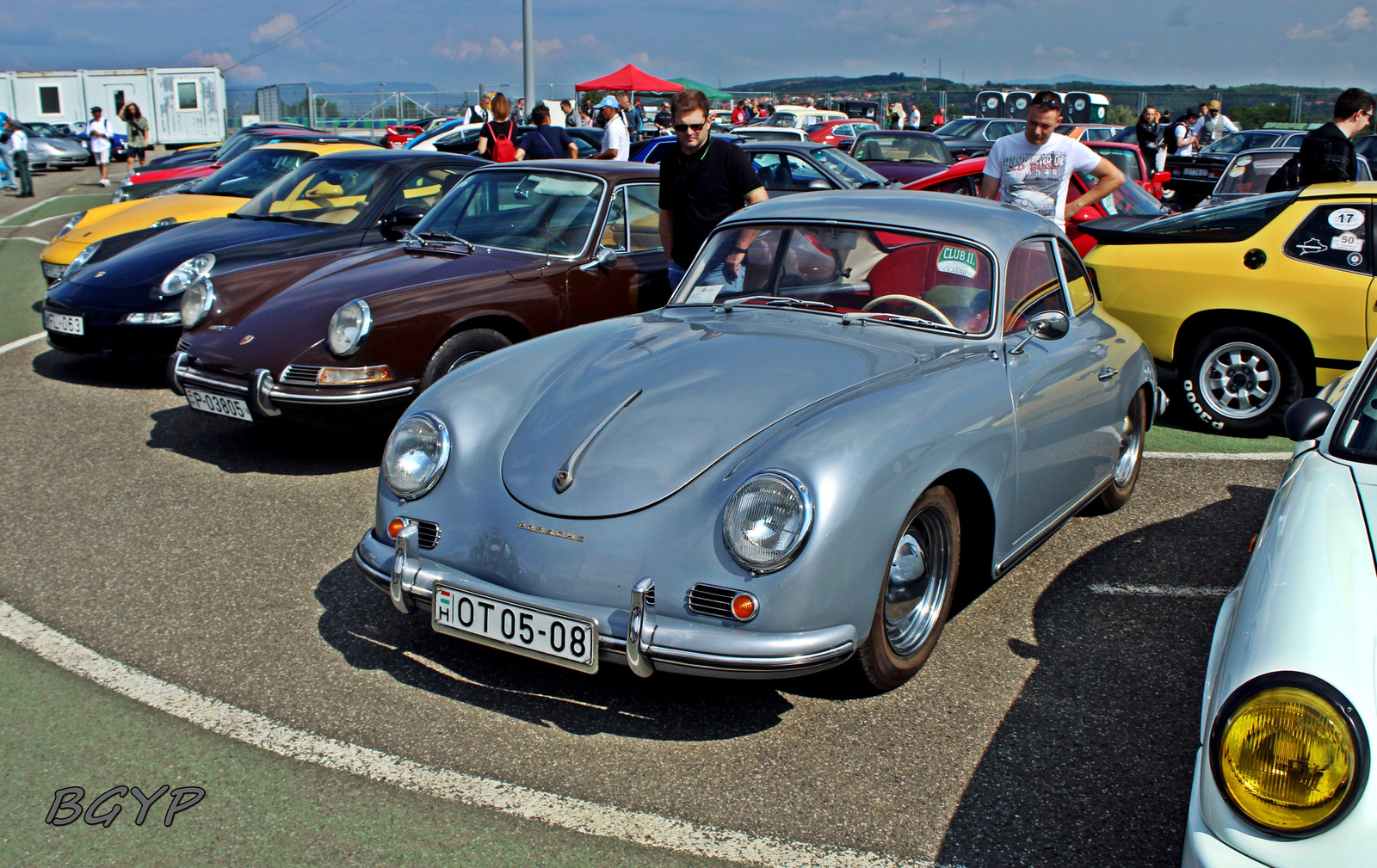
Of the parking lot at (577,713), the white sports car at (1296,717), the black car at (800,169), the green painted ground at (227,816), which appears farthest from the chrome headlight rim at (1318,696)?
the black car at (800,169)

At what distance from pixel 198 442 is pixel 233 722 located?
11.0ft

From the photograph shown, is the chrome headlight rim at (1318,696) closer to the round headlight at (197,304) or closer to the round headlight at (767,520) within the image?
the round headlight at (767,520)

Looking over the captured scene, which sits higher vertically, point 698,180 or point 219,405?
point 698,180

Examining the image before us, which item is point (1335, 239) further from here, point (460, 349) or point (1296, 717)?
point (1296, 717)

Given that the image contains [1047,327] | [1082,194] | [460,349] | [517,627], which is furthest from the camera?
[1082,194]

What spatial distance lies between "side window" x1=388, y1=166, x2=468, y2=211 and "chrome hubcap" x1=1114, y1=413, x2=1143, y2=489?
4.86 metres

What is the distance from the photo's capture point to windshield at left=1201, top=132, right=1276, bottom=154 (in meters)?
20.5

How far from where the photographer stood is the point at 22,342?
28.4 feet

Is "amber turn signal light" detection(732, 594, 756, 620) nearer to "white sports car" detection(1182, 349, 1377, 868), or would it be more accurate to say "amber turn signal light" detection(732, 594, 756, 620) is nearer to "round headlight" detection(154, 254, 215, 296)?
"white sports car" detection(1182, 349, 1377, 868)

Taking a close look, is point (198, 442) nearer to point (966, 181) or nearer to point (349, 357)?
point (349, 357)

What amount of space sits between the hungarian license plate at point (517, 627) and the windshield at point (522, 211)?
3493 mm

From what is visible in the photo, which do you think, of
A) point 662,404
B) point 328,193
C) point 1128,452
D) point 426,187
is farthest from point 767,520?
point 328,193

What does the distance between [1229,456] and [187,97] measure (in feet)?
138

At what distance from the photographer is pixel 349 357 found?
5.31m
